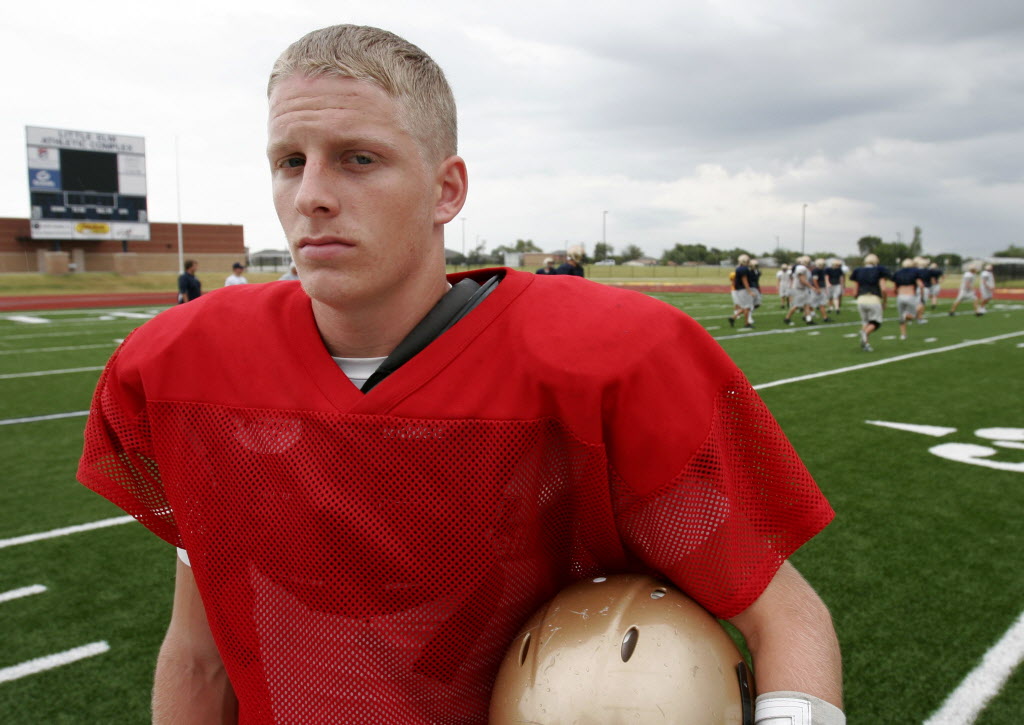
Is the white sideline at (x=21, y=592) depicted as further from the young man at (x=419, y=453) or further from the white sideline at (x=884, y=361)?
the white sideline at (x=884, y=361)

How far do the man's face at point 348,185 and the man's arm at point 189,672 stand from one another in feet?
2.25

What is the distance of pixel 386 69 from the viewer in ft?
4.12

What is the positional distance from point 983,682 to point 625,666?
8.18 ft

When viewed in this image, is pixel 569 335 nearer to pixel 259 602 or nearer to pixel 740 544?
pixel 740 544

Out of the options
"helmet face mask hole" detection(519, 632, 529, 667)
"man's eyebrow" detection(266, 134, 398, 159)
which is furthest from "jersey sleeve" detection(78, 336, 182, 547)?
"helmet face mask hole" detection(519, 632, 529, 667)

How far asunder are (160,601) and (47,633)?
0.46 meters

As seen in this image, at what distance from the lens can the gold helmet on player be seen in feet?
3.62

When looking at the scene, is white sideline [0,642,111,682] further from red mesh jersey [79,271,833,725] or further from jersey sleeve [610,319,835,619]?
jersey sleeve [610,319,835,619]

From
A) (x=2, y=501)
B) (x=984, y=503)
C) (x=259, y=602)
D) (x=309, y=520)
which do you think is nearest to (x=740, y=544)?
(x=309, y=520)

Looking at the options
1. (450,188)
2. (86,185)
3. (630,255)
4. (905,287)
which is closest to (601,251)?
(630,255)

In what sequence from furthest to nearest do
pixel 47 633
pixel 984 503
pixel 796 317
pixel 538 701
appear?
pixel 796 317 < pixel 984 503 < pixel 47 633 < pixel 538 701

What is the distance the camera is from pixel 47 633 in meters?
3.38

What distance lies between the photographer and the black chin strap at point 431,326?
1.31m

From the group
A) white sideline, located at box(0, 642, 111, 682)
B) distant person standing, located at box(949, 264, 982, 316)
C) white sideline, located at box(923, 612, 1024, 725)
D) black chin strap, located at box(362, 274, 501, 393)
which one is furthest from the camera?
distant person standing, located at box(949, 264, 982, 316)
